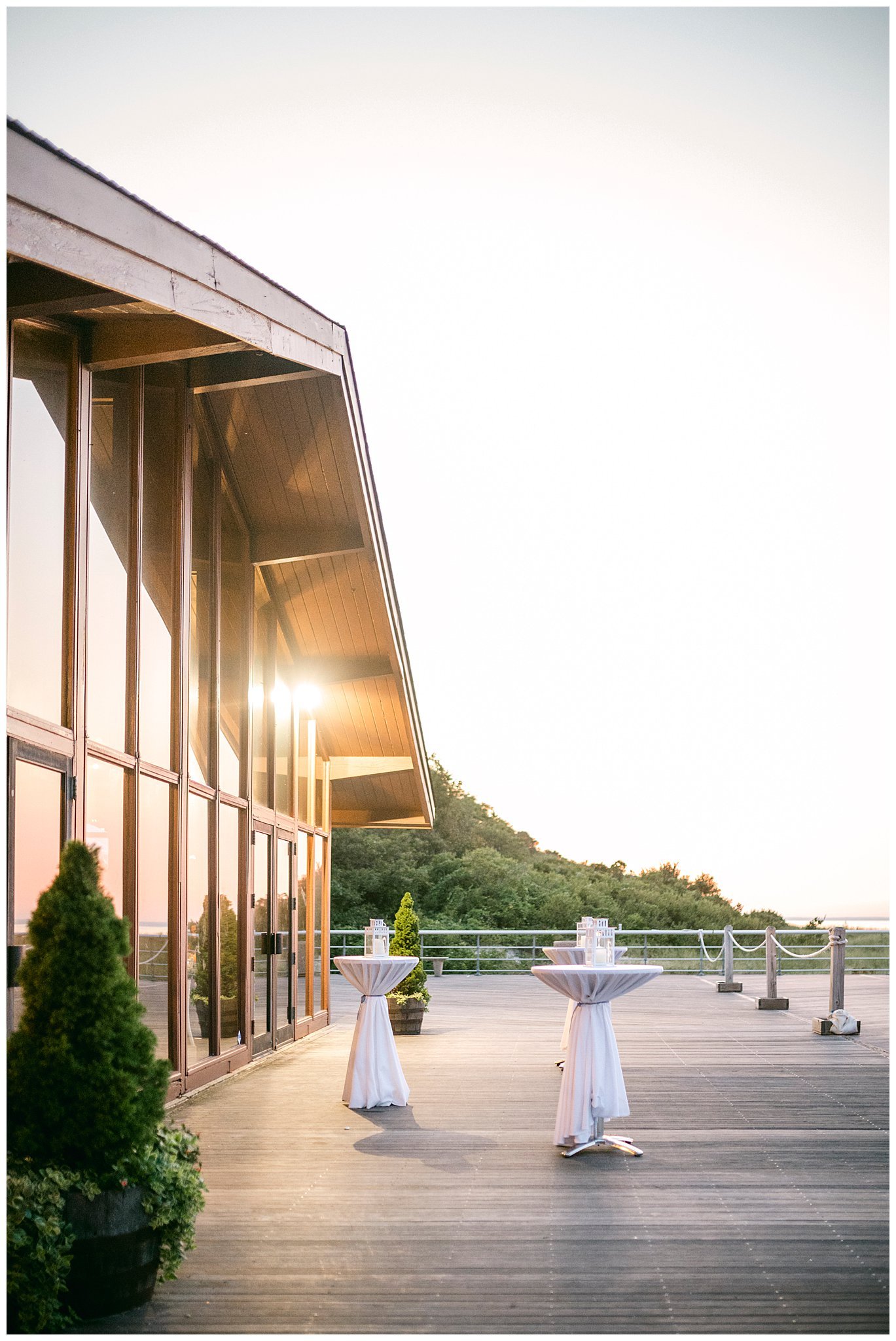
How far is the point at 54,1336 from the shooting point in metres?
3.63

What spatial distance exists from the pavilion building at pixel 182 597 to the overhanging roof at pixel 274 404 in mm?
20

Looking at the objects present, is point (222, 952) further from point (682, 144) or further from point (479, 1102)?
point (682, 144)

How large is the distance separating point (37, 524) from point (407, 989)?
28.2 ft

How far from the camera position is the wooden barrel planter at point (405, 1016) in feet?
43.0

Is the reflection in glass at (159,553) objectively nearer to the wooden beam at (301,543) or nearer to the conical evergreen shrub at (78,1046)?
the wooden beam at (301,543)

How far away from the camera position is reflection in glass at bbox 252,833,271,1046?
1099 centimetres

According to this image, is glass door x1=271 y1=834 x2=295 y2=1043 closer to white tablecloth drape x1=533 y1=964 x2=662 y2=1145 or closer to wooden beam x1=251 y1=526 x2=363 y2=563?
wooden beam x1=251 y1=526 x2=363 y2=563

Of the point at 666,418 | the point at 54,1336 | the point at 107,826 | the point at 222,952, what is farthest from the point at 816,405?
the point at 54,1336

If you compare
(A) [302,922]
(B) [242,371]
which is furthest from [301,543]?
(A) [302,922]

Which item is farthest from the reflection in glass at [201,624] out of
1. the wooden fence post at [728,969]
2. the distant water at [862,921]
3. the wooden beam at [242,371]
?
the distant water at [862,921]

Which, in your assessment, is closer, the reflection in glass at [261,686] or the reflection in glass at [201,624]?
the reflection in glass at [201,624]

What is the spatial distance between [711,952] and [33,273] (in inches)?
1185

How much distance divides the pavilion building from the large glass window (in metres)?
0.03

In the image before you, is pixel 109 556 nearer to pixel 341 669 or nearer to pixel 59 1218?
pixel 59 1218
